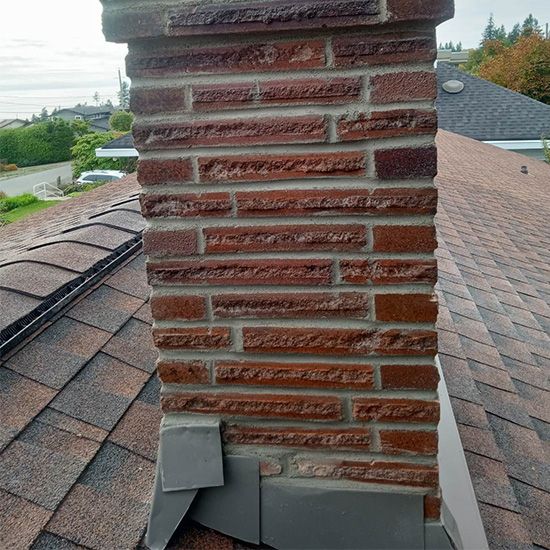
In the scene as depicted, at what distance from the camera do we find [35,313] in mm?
2094

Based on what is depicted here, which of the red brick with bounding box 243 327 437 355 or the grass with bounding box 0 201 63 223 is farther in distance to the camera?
the grass with bounding box 0 201 63 223

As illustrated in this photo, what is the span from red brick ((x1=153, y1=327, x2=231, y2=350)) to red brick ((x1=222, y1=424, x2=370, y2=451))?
8.1 inches

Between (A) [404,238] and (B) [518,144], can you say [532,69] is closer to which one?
(B) [518,144]

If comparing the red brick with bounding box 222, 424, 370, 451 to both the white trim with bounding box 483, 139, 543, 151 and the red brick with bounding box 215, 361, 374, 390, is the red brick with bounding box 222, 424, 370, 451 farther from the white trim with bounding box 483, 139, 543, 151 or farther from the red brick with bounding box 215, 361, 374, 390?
the white trim with bounding box 483, 139, 543, 151

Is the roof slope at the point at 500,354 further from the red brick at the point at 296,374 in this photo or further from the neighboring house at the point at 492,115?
the neighboring house at the point at 492,115

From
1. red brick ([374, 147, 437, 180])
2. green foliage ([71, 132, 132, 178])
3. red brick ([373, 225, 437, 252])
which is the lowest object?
green foliage ([71, 132, 132, 178])

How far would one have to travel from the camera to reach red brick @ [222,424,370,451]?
1.35m

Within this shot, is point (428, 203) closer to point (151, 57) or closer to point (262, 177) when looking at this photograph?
point (262, 177)

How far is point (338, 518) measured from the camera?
1370mm

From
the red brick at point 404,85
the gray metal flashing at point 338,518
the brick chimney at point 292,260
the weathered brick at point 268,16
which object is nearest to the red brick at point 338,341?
the brick chimney at point 292,260

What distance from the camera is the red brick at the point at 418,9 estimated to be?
1.13 m

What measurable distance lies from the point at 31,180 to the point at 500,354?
38.3 meters

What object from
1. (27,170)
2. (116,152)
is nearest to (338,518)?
(116,152)

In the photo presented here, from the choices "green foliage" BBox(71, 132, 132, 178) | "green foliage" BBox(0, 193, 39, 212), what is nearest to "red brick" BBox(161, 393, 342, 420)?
"green foliage" BBox(0, 193, 39, 212)
